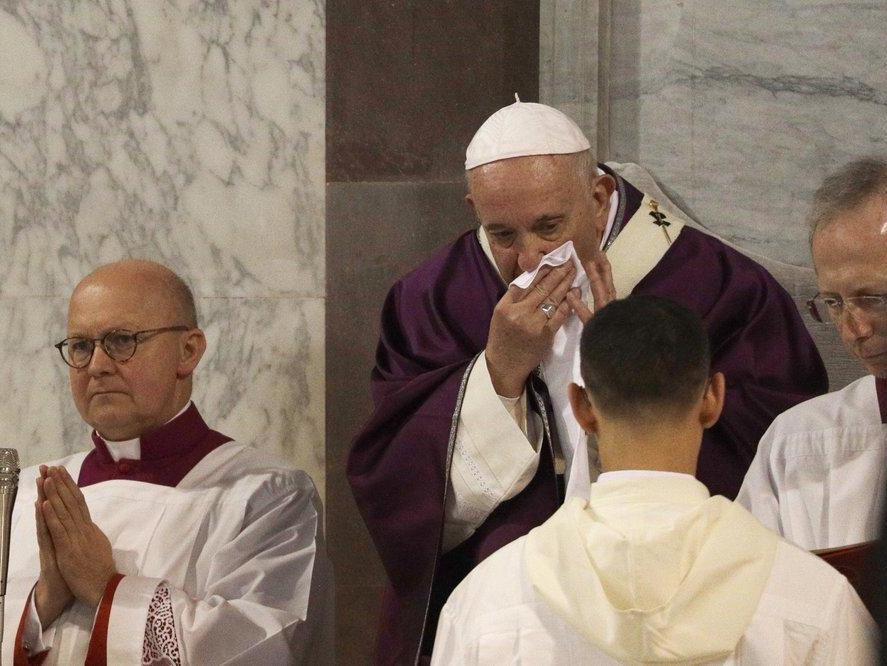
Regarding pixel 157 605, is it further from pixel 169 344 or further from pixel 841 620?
pixel 841 620

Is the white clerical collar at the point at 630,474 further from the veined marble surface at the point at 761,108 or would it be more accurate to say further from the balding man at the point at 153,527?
the veined marble surface at the point at 761,108

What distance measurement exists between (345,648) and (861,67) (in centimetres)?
293

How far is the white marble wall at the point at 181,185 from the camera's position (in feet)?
17.2

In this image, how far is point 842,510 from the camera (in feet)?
10.9

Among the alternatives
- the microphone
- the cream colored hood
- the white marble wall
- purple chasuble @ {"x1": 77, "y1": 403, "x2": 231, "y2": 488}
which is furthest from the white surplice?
the white marble wall

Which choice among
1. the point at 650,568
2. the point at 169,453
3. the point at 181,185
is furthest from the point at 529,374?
the point at 181,185

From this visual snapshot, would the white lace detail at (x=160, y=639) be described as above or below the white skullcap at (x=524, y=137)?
below

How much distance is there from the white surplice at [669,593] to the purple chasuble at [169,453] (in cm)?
209

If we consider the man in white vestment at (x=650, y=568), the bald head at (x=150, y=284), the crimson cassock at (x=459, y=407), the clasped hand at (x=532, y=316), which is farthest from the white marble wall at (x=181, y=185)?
the man in white vestment at (x=650, y=568)

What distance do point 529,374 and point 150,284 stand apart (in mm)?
1296

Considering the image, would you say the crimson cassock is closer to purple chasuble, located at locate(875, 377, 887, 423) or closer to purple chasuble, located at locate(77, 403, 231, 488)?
purple chasuble, located at locate(875, 377, 887, 423)

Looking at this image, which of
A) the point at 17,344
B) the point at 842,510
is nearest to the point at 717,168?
the point at 842,510

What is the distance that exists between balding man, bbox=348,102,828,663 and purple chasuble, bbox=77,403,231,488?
0.63m

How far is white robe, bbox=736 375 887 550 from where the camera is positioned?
10.9 feet
